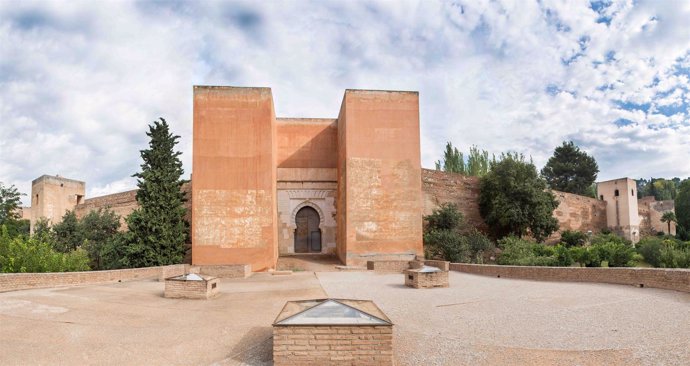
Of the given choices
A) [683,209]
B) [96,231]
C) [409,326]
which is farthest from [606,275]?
[683,209]

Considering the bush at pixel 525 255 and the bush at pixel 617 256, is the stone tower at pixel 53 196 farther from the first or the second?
the bush at pixel 617 256

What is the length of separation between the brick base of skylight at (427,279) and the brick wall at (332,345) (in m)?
5.05

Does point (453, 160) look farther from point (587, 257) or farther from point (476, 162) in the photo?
point (587, 257)

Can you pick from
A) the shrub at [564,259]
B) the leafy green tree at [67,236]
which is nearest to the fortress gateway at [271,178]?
the shrub at [564,259]

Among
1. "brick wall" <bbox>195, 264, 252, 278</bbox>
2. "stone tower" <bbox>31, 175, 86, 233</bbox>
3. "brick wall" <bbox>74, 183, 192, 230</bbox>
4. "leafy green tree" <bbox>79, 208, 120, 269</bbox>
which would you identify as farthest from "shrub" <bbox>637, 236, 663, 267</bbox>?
"stone tower" <bbox>31, 175, 86, 233</bbox>

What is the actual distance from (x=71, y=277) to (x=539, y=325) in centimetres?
929

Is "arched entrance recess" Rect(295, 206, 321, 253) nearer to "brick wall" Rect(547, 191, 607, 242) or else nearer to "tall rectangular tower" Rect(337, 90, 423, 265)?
"tall rectangular tower" Rect(337, 90, 423, 265)

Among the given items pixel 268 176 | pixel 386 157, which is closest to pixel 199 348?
pixel 268 176

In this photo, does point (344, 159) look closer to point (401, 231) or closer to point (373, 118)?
point (373, 118)

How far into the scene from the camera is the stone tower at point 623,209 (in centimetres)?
2822

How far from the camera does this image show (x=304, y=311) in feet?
13.9

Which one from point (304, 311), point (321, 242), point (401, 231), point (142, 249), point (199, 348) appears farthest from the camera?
point (321, 242)

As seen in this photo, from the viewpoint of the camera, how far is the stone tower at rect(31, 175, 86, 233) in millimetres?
23484

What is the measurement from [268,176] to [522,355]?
1141cm
